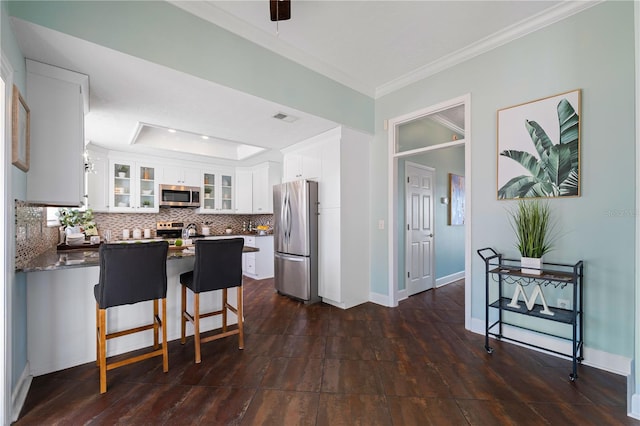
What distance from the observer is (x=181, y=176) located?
568 centimetres

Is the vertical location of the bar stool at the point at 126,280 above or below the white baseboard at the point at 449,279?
above

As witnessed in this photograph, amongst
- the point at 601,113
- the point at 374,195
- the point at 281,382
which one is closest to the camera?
the point at 281,382

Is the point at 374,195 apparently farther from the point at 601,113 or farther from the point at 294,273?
the point at 601,113

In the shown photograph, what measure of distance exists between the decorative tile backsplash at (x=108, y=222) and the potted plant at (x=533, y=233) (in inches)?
146

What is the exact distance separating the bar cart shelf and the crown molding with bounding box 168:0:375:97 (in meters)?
2.49

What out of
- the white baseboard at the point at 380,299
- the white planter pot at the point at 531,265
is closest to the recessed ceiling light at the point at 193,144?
the white baseboard at the point at 380,299

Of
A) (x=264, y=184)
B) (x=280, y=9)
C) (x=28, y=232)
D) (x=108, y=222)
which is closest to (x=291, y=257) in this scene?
(x=264, y=184)

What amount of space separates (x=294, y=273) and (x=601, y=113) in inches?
137

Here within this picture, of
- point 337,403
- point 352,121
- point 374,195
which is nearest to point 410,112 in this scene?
point 352,121

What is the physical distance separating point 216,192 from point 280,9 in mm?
4602

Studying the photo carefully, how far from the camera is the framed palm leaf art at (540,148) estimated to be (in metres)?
2.33

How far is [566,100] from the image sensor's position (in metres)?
2.35

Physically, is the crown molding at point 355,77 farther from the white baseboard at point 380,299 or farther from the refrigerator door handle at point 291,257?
the white baseboard at point 380,299

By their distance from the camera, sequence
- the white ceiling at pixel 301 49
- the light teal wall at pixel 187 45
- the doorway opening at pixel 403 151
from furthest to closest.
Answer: the doorway opening at pixel 403 151 < the white ceiling at pixel 301 49 < the light teal wall at pixel 187 45
